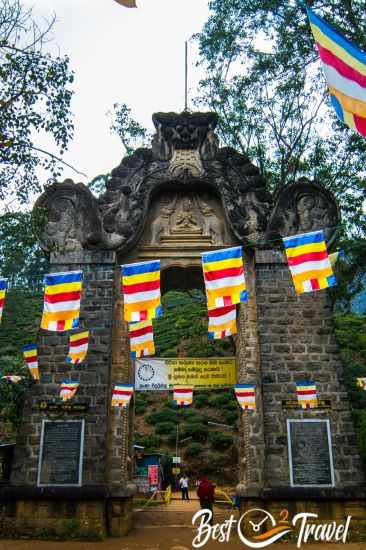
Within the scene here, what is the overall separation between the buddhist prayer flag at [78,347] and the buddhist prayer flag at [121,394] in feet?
2.88

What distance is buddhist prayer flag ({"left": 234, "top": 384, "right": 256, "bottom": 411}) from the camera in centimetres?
980

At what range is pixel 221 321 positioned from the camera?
28.9 ft

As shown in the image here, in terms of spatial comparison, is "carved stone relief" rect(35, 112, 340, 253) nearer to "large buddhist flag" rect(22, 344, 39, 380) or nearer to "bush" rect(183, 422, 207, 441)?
"large buddhist flag" rect(22, 344, 39, 380)

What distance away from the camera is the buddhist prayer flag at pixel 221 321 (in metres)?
8.80

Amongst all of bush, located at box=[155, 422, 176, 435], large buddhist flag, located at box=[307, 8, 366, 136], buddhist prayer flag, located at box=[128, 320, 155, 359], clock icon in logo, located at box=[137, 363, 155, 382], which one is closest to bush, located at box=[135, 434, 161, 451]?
bush, located at box=[155, 422, 176, 435]

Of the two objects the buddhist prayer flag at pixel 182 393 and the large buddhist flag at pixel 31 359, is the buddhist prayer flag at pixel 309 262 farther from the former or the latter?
the large buddhist flag at pixel 31 359

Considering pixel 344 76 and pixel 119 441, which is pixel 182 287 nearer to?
pixel 119 441

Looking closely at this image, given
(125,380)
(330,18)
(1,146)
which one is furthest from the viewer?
(330,18)

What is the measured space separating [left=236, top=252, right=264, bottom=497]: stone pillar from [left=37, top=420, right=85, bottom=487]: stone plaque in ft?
10.0

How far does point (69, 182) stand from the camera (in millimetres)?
11281

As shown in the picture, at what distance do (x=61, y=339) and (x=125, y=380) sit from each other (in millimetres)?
1525

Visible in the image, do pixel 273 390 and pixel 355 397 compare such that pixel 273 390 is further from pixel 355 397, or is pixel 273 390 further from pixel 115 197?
pixel 355 397

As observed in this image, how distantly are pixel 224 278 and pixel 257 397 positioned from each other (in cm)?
277

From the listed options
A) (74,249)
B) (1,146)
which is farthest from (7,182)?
(74,249)
